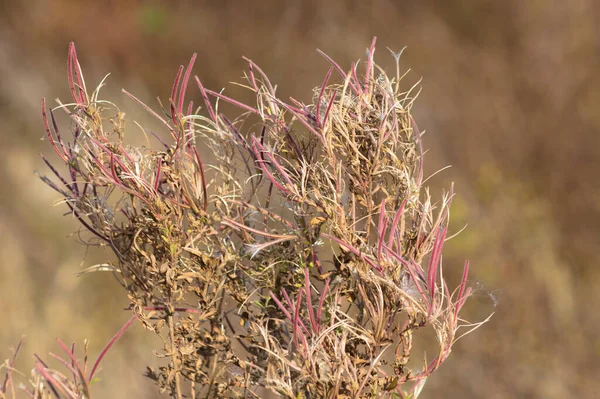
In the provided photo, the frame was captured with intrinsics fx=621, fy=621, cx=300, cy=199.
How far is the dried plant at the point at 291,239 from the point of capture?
27.2 inches

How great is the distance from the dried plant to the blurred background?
4.57 ft

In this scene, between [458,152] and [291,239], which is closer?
[291,239]

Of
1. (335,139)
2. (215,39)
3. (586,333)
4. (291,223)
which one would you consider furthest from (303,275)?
(215,39)

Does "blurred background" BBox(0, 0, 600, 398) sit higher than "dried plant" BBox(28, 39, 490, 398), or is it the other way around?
"blurred background" BBox(0, 0, 600, 398)

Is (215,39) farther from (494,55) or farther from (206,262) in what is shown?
(206,262)

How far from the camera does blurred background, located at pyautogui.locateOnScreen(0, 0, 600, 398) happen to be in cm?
267

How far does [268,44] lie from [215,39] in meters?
0.49

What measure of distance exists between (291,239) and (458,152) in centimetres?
277

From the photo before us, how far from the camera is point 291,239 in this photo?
734mm

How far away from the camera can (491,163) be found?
3.16m

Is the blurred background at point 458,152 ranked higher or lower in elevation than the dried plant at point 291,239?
higher

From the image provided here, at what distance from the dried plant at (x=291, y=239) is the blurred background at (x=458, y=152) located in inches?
54.9

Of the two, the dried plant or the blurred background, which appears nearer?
the dried plant

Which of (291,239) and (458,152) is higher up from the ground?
(458,152)
